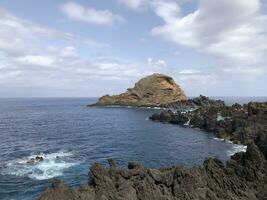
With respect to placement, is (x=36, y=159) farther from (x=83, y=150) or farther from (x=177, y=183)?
(x=177, y=183)

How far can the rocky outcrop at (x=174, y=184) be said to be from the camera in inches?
1267

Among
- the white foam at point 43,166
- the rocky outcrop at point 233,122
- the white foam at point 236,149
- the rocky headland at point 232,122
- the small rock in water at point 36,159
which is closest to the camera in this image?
the white foam at point 43,166

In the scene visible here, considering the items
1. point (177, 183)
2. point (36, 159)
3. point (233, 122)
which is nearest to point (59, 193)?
point (177, 183)

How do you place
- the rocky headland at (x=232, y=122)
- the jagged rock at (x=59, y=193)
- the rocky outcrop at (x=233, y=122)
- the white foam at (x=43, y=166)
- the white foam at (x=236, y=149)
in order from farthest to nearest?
the rocky headland at (x=232, y=122), the rocky outcrop at (x=233, y=122), the white foam at (x=236, y=149), the white foam at (x=43, y=166), the jagged rock at (x=59, y=193)

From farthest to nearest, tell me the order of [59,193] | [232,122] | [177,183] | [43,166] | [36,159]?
[232,122], [36,159], [43,166], [177,183], [59,193]

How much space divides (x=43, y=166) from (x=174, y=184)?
93.2 feet

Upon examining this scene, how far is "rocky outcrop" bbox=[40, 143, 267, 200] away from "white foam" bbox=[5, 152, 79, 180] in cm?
1621

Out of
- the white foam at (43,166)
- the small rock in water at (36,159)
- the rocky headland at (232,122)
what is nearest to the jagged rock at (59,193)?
the white foam at (43,166)

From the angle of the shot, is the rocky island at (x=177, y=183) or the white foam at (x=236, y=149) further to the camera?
the white foam at (x=236, y=149)

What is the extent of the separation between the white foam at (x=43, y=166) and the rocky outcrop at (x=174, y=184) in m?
16.2

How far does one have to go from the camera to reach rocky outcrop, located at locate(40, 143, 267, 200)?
32.2 m

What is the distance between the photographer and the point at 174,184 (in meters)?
33.9

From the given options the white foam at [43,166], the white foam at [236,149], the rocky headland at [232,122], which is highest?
the rocky headland at [232,122]

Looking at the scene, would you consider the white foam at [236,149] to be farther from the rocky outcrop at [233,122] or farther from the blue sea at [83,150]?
the rocky outcrop at [233,122]
